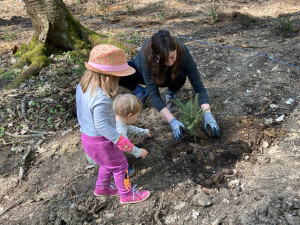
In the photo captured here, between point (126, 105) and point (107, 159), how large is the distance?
50 centimetres

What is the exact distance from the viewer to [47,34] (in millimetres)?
4777

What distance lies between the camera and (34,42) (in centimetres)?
501

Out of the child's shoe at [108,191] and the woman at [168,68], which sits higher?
the woman at [168,68]

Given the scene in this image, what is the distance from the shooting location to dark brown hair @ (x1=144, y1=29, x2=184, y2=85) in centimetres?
245

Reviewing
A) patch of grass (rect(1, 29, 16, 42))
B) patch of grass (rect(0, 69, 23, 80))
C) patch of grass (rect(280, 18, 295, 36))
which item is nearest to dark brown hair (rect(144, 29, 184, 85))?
patch of grass (rect(0, 69, 23, 80))

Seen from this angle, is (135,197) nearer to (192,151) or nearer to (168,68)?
(192,151)

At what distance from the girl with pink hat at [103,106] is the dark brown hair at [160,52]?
0.52 meters

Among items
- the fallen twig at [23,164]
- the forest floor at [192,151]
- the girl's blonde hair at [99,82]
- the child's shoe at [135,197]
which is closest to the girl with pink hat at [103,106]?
the girl's blonde hair at [99,82]

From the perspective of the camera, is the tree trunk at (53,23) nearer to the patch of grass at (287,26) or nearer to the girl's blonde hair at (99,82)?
the girl's blonde hair at (99,82)

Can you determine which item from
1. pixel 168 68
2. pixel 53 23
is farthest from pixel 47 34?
pixel 168 68

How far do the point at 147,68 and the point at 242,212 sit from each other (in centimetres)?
165

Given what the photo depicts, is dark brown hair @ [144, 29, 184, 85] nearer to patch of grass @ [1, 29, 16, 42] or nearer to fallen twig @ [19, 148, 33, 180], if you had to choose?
fallen twig @ [19, 148, 33, 180]

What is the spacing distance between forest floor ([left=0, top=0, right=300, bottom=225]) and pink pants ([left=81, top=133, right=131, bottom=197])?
0.19 m

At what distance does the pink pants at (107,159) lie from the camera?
2.15m
